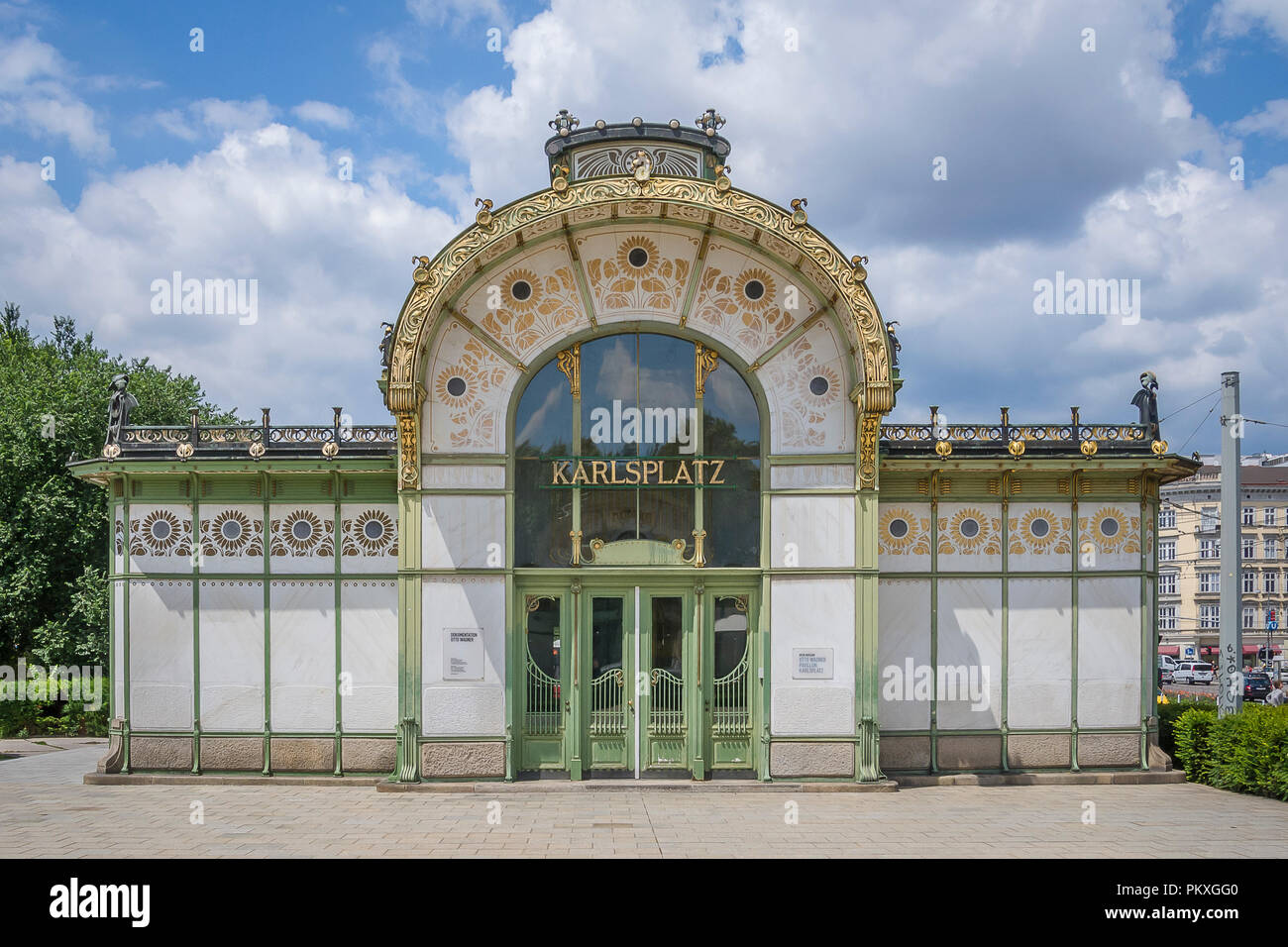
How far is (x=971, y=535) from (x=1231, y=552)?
5324 millimetres

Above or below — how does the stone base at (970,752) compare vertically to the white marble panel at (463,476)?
below

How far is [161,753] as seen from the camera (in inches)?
625

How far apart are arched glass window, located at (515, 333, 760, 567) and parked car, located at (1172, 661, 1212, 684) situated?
45918 millimetres

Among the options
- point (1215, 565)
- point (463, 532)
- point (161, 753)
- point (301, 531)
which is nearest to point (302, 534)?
point (301, 531)

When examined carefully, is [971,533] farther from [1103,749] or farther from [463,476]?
[463,476]

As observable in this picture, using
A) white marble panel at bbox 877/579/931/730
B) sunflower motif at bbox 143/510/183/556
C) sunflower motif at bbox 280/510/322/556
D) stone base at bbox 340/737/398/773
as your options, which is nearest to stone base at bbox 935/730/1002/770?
white marble panel at bbox 877/579/931/730

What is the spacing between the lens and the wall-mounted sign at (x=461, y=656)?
1504 cm

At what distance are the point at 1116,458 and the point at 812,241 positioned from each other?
578 cm

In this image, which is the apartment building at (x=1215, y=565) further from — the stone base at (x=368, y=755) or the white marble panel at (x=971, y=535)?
the stone base at (x=368, y=755)

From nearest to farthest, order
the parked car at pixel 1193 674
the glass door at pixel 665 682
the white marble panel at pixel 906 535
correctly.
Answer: the glass door at pixel 665 682 → the white marble panel at pixel 906 535 → the parked car at pixel 1193 674

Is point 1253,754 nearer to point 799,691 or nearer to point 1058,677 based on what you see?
point 1058,677

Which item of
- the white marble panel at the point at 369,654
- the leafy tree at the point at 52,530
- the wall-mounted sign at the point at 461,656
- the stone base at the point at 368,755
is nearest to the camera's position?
the wall-mounted sign at the point at 461,656

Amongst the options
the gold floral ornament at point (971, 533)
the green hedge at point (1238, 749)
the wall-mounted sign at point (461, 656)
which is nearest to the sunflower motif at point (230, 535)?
the wall-mounted sign at point (461, 656)

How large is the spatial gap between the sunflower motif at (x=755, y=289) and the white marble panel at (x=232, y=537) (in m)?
7.99
